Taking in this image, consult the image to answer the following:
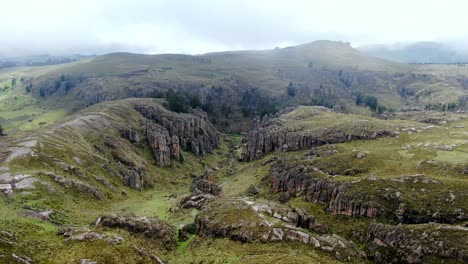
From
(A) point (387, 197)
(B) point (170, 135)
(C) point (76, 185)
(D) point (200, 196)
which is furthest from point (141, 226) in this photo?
(B) point (170, 135)

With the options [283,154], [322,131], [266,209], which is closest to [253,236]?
[266,209]

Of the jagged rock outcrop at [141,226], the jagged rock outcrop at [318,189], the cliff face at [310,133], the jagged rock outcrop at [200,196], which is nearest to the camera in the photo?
the jagged rock outcrop at [141,226]

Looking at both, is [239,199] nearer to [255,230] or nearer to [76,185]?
[255,230]

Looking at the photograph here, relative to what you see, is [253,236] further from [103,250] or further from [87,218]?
[87,218]

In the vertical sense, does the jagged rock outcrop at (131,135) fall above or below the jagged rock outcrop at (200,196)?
above

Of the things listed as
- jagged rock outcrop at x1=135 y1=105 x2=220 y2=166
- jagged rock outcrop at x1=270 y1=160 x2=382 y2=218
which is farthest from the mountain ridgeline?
jagged rock outcrop at x1=135 y1=105 x2=220 y2=166

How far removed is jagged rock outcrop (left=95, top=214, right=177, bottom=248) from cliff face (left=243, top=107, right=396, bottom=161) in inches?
3525

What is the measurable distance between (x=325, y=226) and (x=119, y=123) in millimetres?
108870

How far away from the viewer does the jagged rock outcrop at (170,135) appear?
15438 cm

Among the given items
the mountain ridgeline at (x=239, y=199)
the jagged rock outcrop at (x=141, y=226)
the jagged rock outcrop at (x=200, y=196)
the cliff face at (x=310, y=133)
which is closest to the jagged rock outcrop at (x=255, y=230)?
the mountain ridgeline at (x=239, y=199)

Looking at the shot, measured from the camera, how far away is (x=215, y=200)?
86812mm

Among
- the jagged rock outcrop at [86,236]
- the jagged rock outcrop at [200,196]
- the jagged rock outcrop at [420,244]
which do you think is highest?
the jagged rock outcrop at [86,236]

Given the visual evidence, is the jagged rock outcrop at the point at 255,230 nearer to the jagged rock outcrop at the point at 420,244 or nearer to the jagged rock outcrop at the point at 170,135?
the jagged rock outcrop at the point at 420,244

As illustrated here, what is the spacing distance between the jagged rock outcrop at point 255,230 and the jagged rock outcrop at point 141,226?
7009mm
